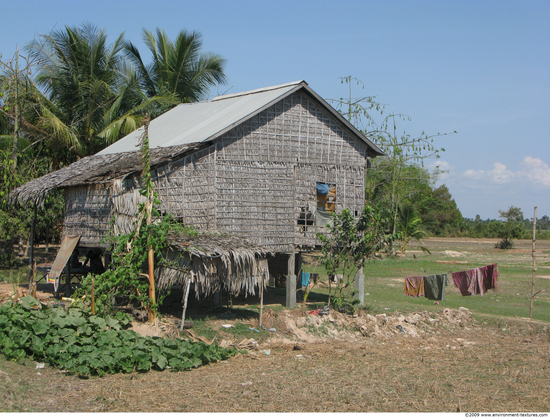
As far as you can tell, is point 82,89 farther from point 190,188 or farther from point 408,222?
point 408,222

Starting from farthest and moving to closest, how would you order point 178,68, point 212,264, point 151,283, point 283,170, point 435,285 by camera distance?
1. point 178,68
2. point 435,285
3. point 283,170
4. point 212,264
5. point 151,283

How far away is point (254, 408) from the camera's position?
7.41 metres

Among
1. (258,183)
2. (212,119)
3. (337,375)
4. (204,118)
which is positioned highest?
(204,118)

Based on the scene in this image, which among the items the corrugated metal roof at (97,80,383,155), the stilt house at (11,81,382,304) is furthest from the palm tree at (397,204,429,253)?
the corrugated metal roof at (97,80,383,155)

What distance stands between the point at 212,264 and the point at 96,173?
4.51 metres

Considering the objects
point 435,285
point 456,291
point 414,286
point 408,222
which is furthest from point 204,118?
point 408,222

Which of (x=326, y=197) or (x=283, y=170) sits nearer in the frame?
(x=283, y=170)

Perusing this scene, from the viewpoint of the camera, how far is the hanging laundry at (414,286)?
16.5 m

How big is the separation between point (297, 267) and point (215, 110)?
248 inches

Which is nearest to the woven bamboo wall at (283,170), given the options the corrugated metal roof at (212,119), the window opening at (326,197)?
the window opening at (326,197)

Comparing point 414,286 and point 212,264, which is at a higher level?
point 212,264

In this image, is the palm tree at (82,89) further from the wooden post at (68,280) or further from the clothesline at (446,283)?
the clothesline at (446,283)

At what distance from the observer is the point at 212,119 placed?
16.5 metres

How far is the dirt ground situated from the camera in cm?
748
